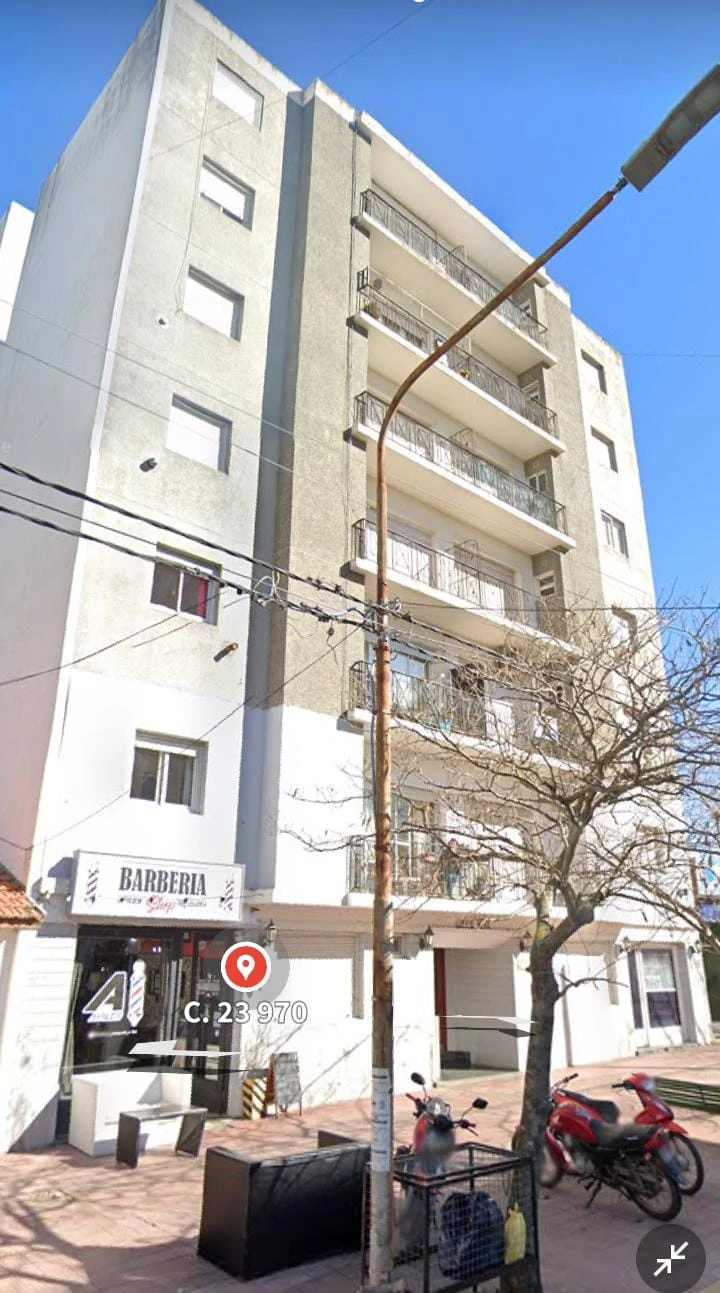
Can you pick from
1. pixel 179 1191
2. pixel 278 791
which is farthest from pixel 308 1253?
pixel 278 791

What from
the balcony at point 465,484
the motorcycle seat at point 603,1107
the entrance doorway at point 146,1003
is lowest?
the motorcycle seat at point 603,1107

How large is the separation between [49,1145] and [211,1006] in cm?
300

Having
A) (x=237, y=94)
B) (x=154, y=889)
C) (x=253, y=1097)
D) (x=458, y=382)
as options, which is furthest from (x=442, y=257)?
(x=253, y=1097)

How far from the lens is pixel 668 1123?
816 centimetres

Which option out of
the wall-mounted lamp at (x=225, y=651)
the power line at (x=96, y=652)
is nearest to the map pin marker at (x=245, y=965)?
the wall-mounted lamp at (x=225, y=651)

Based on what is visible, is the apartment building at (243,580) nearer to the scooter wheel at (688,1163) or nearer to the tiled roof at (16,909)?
the tiled roof at (16,909)

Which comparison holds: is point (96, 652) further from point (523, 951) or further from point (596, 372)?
point (596, 372)

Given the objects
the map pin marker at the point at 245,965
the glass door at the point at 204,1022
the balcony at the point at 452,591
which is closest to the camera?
the glass door at the point at 204,1022

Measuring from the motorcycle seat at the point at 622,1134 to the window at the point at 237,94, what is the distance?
20.5 meters

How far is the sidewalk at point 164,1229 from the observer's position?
6344mm

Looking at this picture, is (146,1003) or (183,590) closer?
(146,1003)

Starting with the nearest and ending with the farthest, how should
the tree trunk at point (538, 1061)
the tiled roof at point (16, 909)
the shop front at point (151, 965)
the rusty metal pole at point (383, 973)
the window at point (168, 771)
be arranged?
the rusty metal pole at point (383, 973) < the tree trunk at point (538, 1061) < the tiled roof at point (16, 909) < the shop front at point (151, 965) < the window at point (168, 771)

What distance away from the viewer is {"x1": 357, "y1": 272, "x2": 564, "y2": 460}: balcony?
19.2 metres

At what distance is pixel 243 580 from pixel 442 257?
12761 millimetres
